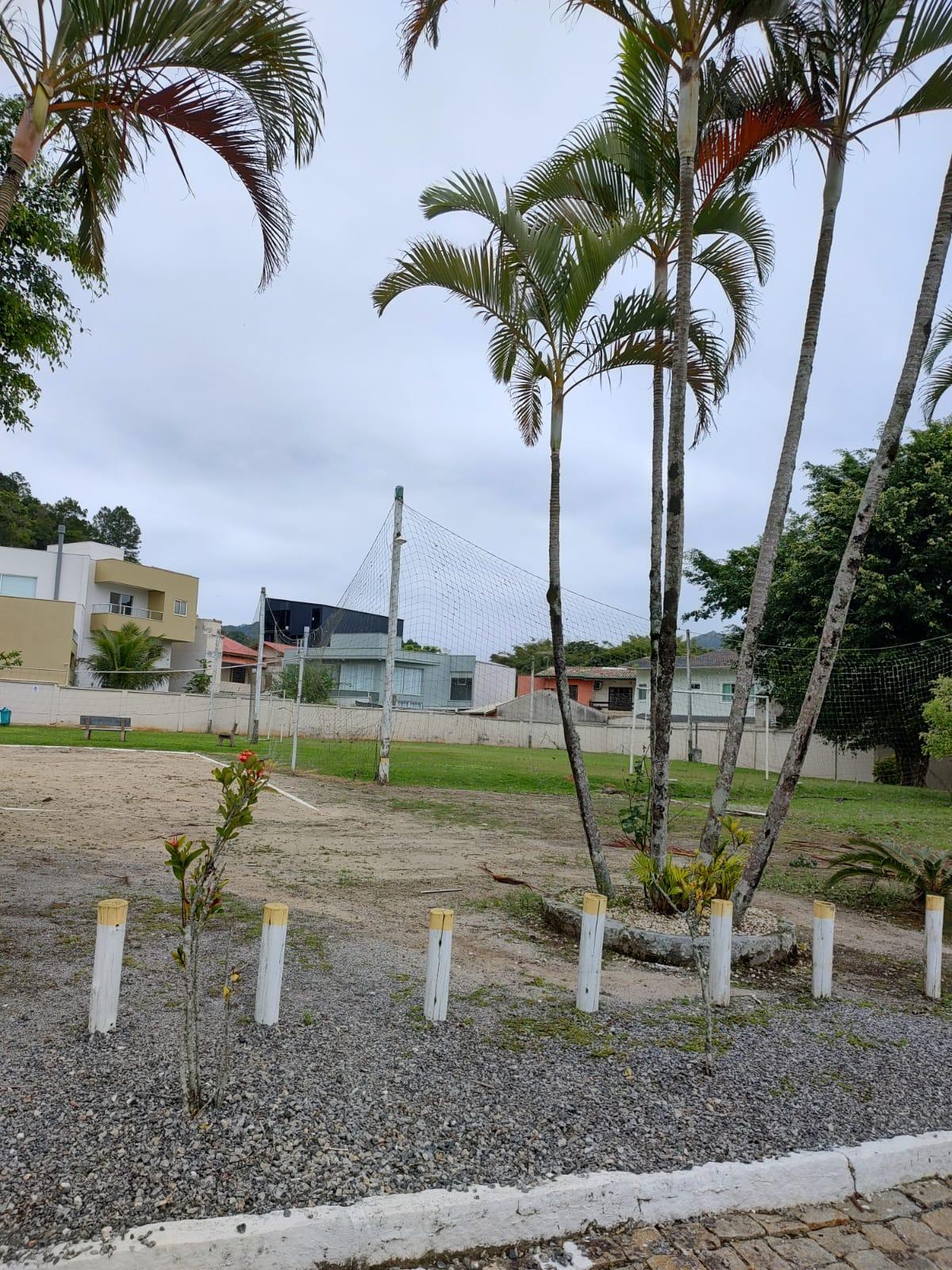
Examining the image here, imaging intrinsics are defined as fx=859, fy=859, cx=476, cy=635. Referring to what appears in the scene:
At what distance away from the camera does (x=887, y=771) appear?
83.0ft

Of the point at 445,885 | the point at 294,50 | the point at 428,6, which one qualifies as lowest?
the point at 445,885

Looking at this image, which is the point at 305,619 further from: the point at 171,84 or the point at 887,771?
the point at 171,84

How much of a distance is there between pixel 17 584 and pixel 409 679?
60.1ft

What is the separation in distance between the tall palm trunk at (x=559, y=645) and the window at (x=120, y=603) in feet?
126

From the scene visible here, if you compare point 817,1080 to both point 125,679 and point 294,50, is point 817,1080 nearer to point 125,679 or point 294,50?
point 294,50

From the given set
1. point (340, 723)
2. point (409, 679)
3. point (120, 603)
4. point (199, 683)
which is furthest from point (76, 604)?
point (409, 679)

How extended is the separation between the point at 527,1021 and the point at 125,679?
120 feet

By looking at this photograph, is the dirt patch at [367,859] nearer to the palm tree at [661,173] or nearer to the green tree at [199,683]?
the palm tree at [661,173]

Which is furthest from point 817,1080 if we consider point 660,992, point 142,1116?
point 142,1116

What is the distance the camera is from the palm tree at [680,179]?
5.16 m

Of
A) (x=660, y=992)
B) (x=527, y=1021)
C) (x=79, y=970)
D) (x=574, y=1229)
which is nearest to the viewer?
(x=574, y=1229)

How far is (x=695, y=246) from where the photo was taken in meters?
6.75

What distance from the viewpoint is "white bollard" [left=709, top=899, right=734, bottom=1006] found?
4.15m

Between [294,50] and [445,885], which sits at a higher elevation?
[294,50]
